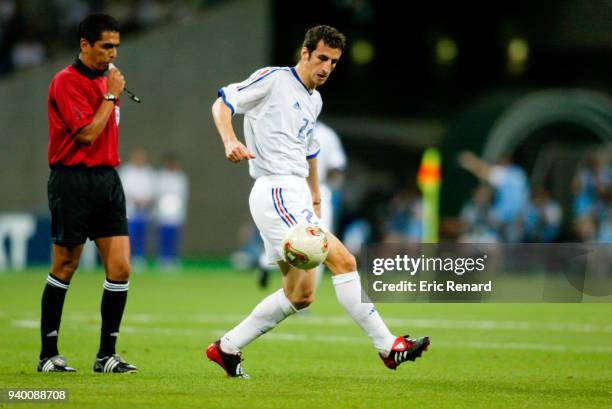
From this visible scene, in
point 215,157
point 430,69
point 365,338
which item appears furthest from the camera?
point 430,69

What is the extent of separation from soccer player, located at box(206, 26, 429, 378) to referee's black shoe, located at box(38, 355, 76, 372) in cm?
104

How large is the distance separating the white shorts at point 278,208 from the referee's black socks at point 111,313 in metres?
1.12

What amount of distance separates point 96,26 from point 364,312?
2.71 meters

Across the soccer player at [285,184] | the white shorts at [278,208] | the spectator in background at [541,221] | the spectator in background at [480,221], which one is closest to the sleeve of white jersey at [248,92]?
the soccer player at [285,184]

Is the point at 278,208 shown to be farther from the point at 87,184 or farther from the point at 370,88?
the point at 370,88

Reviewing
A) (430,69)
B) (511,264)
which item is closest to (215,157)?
(430,69)

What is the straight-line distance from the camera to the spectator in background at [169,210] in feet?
83.5

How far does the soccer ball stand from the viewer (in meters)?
7.93

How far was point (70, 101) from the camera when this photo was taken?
8.44 meters

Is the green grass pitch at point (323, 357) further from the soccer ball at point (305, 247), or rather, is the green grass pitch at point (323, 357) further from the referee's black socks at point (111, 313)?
the soccer ball at point (305, 247)

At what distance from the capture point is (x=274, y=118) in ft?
27.9

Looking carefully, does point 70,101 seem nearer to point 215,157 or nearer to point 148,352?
point 148,352

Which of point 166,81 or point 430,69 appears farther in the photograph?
point 430,69

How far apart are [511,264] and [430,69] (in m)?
10.3
